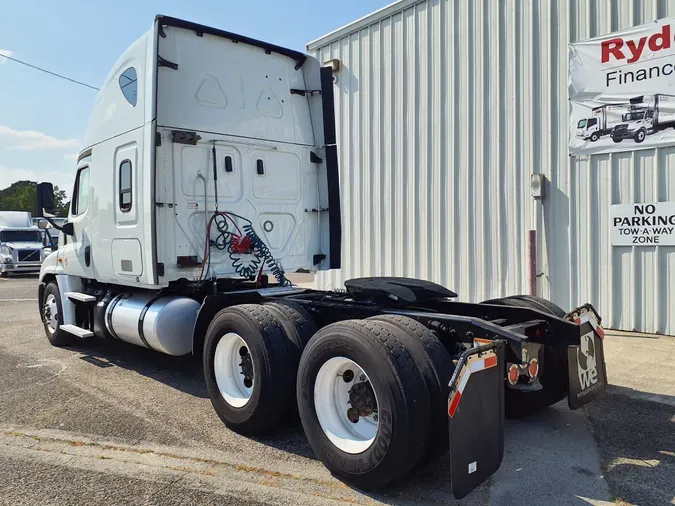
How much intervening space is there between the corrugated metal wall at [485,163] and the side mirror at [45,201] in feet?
18.6

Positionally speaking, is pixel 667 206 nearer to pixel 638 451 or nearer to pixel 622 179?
pixel 622 179

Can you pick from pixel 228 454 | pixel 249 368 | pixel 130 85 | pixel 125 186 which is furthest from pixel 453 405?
pixel 130 85

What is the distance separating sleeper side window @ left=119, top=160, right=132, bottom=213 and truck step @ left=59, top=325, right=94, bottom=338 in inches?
66.9

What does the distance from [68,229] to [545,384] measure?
640cm

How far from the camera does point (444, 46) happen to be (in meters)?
9.77

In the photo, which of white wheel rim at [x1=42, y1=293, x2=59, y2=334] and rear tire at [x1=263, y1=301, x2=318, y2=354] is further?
white wheel rim at [x1=42, y1=293, x2=59, y2=334]

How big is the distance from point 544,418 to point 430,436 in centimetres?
194

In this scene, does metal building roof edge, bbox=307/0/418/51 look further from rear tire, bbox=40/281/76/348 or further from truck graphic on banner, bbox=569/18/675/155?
rear tire, bbox=40/281/76/348

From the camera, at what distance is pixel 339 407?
386cm

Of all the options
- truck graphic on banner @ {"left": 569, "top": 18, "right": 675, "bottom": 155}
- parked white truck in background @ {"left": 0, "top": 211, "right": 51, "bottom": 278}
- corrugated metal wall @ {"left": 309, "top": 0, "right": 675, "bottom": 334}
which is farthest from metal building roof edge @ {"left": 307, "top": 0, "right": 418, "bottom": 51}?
parked white truck in background @ {"left": 0, "top": 211, "right": 51, "bottom": 278}

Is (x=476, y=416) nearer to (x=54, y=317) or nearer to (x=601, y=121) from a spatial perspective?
(x=601, y=121)

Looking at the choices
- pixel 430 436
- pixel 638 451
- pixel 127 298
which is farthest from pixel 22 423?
pixel 638 451

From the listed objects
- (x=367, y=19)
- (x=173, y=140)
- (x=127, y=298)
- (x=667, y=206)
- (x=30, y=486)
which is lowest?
(x=30, y=486)

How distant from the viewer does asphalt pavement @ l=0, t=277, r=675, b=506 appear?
344 cm
